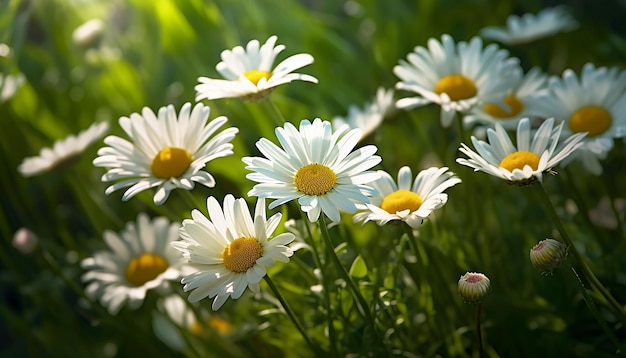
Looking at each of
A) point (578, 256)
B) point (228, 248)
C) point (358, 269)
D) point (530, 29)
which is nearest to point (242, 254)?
point (228, 248)

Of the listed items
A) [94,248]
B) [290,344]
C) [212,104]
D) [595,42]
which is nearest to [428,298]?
[290,344]

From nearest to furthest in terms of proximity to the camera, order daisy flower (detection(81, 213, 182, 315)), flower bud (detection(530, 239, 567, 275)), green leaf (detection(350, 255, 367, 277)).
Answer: flower bud (detection(530, 239, 567, 275))
green leaf (detection(350, 255, 367, 277))
daisy flower (detection(81, 213, 182, 315))

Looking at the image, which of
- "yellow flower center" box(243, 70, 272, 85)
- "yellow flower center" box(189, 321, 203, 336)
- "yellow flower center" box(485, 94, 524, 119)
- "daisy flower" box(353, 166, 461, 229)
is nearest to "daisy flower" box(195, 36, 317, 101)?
"yellow flower center" box(243, 70, 272, 85)

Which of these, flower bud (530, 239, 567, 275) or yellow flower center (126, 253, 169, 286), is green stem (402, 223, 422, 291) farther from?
yellow flower center (126, 253, 169, 286)

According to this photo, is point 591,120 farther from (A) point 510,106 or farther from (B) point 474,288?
(B) point 474,288

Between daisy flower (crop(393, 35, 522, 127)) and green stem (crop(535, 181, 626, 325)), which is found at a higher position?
daisy flower (crop(393, 35, 522, 127))

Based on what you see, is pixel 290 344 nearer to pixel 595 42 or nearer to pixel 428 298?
pixel 428 298

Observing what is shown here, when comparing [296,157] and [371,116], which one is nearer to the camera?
[296,157]
